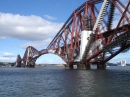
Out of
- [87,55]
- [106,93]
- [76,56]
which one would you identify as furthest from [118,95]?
[76,56]

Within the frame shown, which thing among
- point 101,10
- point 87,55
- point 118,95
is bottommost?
point 118,95

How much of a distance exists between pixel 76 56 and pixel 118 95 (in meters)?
96.9

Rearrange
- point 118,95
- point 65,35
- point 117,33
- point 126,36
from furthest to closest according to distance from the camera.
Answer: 1. point 65,35
2. point 117,33
3. point 126,36
4. point 118,95

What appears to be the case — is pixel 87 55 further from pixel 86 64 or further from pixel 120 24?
pixel 120 24

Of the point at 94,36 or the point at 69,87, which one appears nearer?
the point at 69,87

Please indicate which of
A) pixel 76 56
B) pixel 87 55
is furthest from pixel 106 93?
pixel 76 56

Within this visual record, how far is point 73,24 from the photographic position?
445 ft

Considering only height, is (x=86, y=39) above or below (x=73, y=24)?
below

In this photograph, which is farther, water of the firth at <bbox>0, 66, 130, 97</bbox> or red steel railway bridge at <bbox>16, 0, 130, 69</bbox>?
red steel railway bridge at <bbox>16, 0, 130, 69</bbox>

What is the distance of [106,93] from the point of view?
3916 centimetres

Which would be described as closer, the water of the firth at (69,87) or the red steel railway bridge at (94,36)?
the water of the firth at (69,87)

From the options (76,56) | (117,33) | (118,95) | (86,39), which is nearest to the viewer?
(118,95)

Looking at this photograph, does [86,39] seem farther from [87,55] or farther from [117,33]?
[117,33]

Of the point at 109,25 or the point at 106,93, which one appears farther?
the point at 109,25
